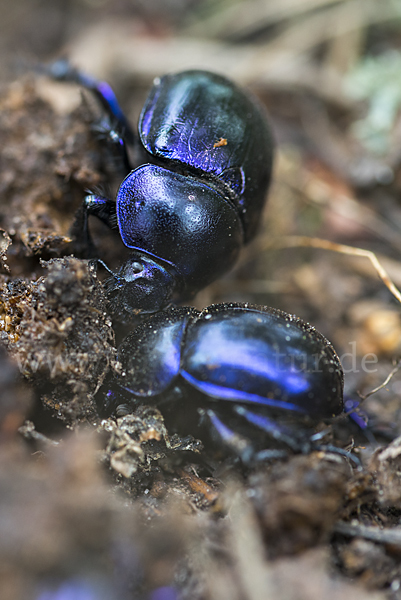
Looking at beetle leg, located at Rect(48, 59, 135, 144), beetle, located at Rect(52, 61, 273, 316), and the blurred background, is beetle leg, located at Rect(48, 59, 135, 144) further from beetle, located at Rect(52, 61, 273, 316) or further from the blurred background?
the blurred background

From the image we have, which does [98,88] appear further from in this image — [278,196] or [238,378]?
[238,378]

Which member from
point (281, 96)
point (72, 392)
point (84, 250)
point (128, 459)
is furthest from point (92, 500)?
point (281, 96)

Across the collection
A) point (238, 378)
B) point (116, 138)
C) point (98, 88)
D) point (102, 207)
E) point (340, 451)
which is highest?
point (98, 88)

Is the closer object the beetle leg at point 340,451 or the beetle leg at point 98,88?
the beetle leg at point 340,451

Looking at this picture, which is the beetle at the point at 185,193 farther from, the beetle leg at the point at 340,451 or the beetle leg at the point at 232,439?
the beetle leg at the point at 340,451

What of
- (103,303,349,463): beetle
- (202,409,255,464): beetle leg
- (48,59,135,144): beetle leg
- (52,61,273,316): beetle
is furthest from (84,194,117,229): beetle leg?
(202,409,255,464): beetle leg

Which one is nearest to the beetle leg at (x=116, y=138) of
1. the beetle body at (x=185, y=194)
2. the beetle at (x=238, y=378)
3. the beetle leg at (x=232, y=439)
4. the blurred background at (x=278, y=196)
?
the beetle body at (x=185, y=194)

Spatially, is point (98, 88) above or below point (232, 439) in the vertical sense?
above

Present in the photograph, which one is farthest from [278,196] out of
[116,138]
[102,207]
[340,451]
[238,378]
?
[340,451]
